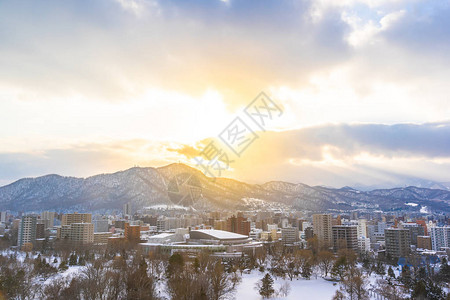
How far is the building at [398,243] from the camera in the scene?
108 ft

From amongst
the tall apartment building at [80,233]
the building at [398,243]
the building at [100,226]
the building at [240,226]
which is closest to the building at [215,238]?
the building at [240,226]

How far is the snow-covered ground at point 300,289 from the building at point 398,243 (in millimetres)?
13449

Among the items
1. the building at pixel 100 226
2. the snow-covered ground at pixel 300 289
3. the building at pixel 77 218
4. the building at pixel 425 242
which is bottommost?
the snow-covered ground at pixel 300 289

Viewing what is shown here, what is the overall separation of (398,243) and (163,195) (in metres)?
104

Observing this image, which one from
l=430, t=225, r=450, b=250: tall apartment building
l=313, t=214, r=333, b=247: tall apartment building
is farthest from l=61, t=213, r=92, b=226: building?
l=430, t=225, r=450, b=250: tall apartment building

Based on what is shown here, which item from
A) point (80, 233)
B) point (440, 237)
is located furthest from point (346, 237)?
point (80, 233)

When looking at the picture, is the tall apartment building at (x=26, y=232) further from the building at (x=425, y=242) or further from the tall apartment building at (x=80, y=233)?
the building at (x=425, y=242)

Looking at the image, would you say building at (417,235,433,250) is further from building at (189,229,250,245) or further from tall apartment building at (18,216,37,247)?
tall apartment building at (18,216,37,247)

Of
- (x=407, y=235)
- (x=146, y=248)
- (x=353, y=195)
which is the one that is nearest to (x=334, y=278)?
(x=407, y=235)

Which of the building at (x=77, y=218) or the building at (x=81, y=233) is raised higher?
the building at (x=77, y=218)

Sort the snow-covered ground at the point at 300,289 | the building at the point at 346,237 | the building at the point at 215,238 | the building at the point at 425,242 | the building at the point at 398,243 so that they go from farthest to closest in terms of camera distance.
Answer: the building at the point at 425,242 → the building at the point at 215,238 → the building at the point at 346,237 → the building at the point at 398,243 → the snow-covered ground at the point at 300,289

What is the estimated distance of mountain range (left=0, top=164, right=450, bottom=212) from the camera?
12006cm

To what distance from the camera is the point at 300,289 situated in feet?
65.2

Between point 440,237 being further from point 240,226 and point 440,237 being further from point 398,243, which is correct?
point 240,226
